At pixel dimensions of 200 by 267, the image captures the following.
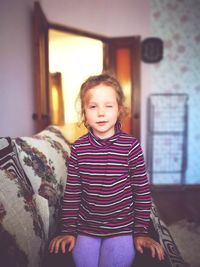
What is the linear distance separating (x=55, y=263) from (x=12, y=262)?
223mm

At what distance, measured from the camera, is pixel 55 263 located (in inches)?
33.9

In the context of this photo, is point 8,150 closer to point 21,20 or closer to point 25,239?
point 25,239

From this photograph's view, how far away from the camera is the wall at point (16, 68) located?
2307 mm

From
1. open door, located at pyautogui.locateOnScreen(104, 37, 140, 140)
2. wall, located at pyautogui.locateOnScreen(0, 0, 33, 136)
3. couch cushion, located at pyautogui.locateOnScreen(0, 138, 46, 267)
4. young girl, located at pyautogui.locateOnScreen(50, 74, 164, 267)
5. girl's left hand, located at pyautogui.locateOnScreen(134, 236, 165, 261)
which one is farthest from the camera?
open door, located at pyautogui.locateOnScreen(104, 37, 140, 140)

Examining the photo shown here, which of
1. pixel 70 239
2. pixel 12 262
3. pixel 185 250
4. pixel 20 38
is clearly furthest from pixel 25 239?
pixel 20 38

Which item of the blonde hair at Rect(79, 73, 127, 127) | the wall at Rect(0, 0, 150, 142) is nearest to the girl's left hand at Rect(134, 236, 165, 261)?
the blonde hair at Rect(79, 73, 127, 127)

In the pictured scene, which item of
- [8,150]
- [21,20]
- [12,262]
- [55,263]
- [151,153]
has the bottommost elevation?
[151,153]

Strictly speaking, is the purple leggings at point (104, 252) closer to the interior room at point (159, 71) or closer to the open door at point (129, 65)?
the interior room at point (159, 71)

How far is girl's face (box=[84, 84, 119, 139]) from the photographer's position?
106 centimetres

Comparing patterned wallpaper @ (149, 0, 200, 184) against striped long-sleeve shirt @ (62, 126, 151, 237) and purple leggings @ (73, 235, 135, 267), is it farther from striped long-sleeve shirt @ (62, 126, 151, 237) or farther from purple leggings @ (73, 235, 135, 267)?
purple leggings @ (73, 235, 135, 267)

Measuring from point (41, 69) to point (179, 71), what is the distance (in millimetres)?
2013

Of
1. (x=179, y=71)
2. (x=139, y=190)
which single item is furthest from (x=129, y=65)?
(x=139, y=190)

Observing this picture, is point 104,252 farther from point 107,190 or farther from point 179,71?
point 179,71

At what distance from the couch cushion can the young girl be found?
0.17m
